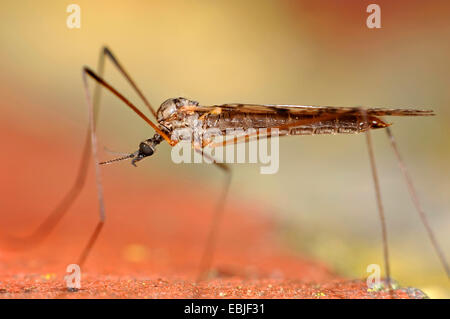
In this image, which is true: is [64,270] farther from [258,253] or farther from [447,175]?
[447,175]

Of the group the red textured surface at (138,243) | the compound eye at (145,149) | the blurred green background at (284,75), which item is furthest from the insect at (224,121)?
the blurred green background at (284,75)

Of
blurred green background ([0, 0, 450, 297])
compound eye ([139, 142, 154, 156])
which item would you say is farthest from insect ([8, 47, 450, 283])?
blurred green background ([0, 0, 450, 297])

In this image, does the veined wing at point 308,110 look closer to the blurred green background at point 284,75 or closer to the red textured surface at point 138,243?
the red textured surface at point 138,243

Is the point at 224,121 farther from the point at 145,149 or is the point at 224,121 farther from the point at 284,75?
the point at 284,75

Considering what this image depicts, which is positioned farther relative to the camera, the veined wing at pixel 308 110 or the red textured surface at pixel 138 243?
the veined wing at pixel 308 110

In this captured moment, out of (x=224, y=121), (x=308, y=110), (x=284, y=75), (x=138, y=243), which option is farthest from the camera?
(x=284, y=75)

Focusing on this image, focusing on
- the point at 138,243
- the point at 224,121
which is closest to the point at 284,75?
the point at 138,243
